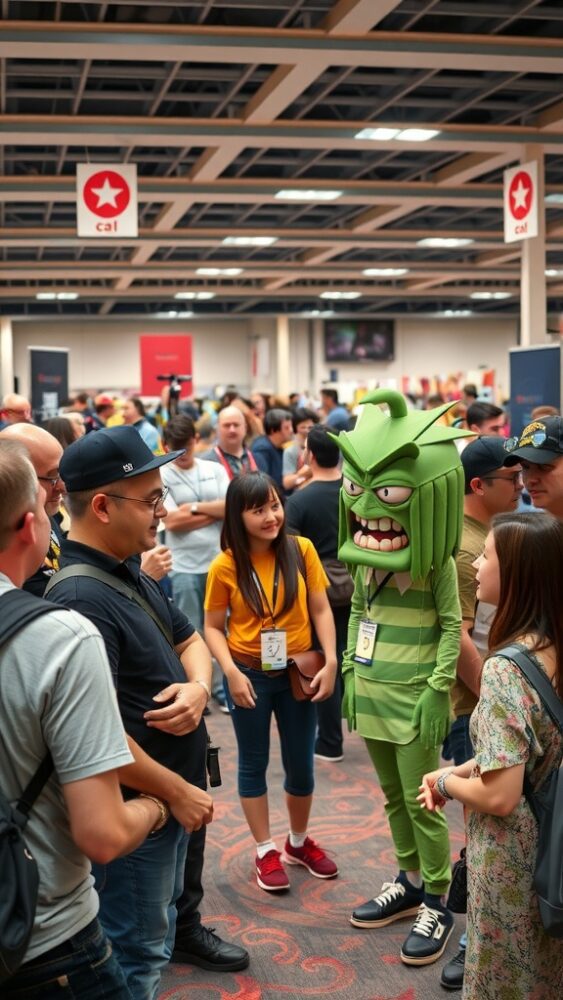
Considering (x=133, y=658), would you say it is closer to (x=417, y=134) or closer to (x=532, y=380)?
(x=532, y=380)

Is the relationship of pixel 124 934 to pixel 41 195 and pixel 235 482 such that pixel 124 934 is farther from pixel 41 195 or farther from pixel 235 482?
pixel 41 195

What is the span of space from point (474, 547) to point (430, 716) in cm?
60

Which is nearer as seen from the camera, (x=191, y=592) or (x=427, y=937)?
→ (x=427, y=937)

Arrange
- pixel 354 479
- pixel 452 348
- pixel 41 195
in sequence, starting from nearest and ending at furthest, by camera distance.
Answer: pixel 354 479 < pixel 41 195 < pixel 452 348

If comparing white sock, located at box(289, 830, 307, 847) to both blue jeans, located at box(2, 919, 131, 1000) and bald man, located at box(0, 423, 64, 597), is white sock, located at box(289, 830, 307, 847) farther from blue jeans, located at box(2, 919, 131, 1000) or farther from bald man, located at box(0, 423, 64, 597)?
blue jeans, located at box(2, 919, 131, 1000)

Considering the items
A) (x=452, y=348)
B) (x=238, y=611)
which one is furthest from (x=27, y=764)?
(x=452, y=348)

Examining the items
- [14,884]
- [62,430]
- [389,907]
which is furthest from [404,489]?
[62,430]

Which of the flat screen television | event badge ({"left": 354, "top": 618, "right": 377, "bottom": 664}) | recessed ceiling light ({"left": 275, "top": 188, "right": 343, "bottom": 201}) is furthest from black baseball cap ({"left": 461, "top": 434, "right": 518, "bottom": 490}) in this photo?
the flat screen television

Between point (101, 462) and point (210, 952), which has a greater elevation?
point (101, 462)

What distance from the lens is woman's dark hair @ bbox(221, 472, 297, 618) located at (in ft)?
12.3

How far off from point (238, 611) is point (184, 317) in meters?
21.4

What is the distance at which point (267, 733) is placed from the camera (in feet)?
12.6

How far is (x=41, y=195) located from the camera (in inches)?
463

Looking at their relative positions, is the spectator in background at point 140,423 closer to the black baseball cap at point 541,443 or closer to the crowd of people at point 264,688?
the crowd of people at point 264,688
